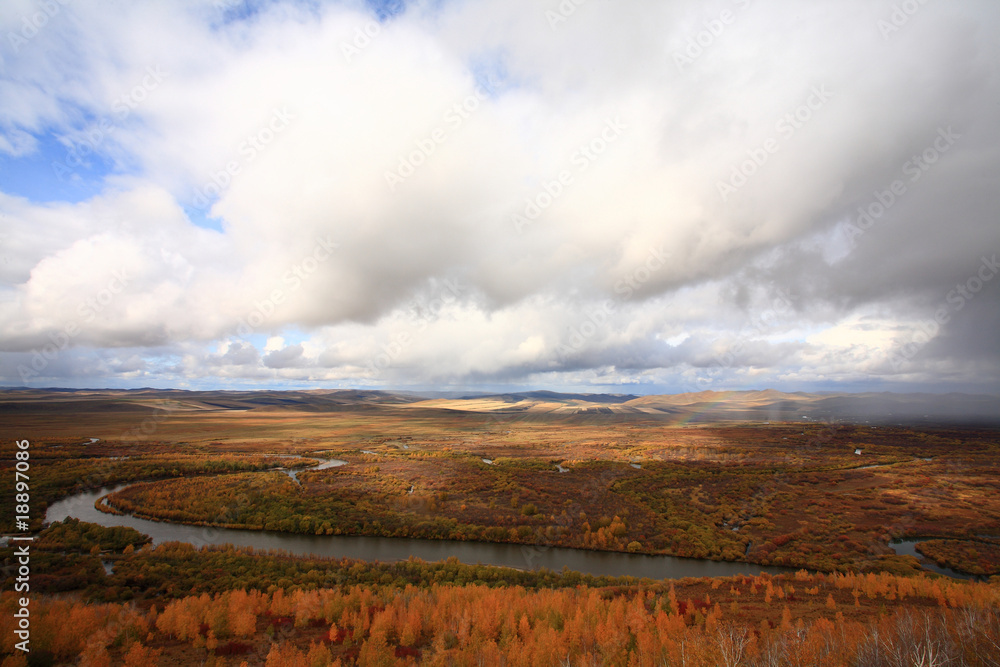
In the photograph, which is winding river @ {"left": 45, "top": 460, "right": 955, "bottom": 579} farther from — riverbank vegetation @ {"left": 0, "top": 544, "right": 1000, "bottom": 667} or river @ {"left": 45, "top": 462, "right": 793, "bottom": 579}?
riverbank vegetation @ {"left": 0, "top": 544, "right": 1000, "bottom": 667}

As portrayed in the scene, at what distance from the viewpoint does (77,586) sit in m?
17.9

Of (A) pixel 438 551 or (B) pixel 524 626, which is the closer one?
(B) pixel 524 626

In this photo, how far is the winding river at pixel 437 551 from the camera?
2519 cm

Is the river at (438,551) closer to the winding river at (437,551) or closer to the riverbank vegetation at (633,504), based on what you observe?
the winding river at (437,551)

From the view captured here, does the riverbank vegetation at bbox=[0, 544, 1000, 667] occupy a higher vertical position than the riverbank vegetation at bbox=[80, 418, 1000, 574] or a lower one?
higher

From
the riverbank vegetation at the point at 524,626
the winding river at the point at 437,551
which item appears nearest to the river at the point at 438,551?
the winding river at the point at 437,551

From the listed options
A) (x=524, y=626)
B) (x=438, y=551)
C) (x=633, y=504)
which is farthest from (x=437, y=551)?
(x=633, y=504)

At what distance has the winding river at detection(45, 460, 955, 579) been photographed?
2519 centimetres

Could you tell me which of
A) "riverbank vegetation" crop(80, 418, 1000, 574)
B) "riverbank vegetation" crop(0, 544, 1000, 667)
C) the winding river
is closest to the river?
the winding river

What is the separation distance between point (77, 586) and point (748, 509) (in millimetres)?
48185

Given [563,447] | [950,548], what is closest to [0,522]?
[950,548]

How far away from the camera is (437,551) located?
1086 inches

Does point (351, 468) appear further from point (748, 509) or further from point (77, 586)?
point (748, 509)

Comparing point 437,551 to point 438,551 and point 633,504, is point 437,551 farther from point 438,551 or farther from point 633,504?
point 633,504
